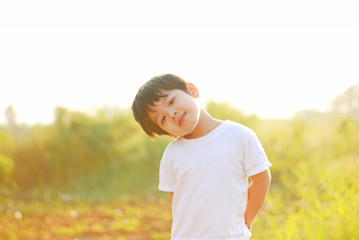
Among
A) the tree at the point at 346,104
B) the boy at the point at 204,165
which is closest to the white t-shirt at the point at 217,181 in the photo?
the boy at the point at 204,165

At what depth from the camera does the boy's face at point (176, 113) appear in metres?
1.59

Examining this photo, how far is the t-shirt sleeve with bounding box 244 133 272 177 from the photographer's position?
5.12 ft

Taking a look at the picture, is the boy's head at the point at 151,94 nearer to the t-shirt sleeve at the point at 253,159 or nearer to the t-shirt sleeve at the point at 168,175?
the t-shirt sleeve at the point at 168,175

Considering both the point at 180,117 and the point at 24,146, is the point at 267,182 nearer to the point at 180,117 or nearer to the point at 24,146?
the point at 180,117

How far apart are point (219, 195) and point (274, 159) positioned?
423 centimetres

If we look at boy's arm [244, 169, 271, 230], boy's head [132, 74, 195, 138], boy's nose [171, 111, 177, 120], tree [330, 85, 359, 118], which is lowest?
boy's arm [244, 169, 271, 230]

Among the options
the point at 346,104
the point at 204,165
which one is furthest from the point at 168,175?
the point at 346,104

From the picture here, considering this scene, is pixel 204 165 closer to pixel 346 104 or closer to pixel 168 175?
pixel 168 175

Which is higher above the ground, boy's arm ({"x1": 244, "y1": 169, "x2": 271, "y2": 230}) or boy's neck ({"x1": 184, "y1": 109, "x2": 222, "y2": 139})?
boy's neck ({"x1": 184, "y1": 109, "x2": 222, "y2": 139})

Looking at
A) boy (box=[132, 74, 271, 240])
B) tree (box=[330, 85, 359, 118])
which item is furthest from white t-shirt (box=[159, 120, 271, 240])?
tree (box=[330, 85, 359, 118])

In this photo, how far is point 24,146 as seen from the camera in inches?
238

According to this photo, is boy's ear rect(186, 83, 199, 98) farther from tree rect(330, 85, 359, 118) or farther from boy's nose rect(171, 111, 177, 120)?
tree rect(330, 85, 359, 118)

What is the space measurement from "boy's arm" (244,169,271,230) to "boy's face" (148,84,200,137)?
0.32 meters

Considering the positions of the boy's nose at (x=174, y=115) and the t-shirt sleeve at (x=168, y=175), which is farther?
the t-shirt sleeve at (x=168, y=175)
